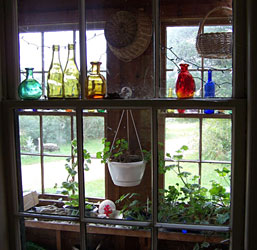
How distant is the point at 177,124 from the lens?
105cm

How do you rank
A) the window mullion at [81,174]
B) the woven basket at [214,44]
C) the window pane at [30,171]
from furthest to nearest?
the window pane at [30,171] < the window mullion at [81,174] < the woven basket at [214,44]

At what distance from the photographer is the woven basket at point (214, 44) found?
3.16ft

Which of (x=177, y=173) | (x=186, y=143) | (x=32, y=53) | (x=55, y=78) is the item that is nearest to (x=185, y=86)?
(x=186, y=143)

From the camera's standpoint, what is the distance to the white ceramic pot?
1.10 meters

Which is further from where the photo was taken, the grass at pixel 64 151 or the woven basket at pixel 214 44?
the grass at pixel 64 151

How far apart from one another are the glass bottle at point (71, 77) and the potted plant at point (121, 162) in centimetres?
21

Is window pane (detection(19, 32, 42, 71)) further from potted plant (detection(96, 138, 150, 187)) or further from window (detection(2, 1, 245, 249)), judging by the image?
potted plant (detection(96, 138, 150, 187))

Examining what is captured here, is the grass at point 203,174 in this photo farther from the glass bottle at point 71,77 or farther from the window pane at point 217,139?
the glass bottle at point 71,77

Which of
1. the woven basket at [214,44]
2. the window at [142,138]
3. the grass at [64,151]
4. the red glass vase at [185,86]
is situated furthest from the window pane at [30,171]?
the woven basket at [214,44]

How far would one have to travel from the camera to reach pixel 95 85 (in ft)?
3.49

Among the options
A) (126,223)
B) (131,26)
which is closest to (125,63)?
(131,26)

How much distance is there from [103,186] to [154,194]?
0.67ft

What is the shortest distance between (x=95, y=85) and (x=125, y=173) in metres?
0.34

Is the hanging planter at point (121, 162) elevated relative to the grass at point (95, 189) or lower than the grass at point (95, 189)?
elevated
